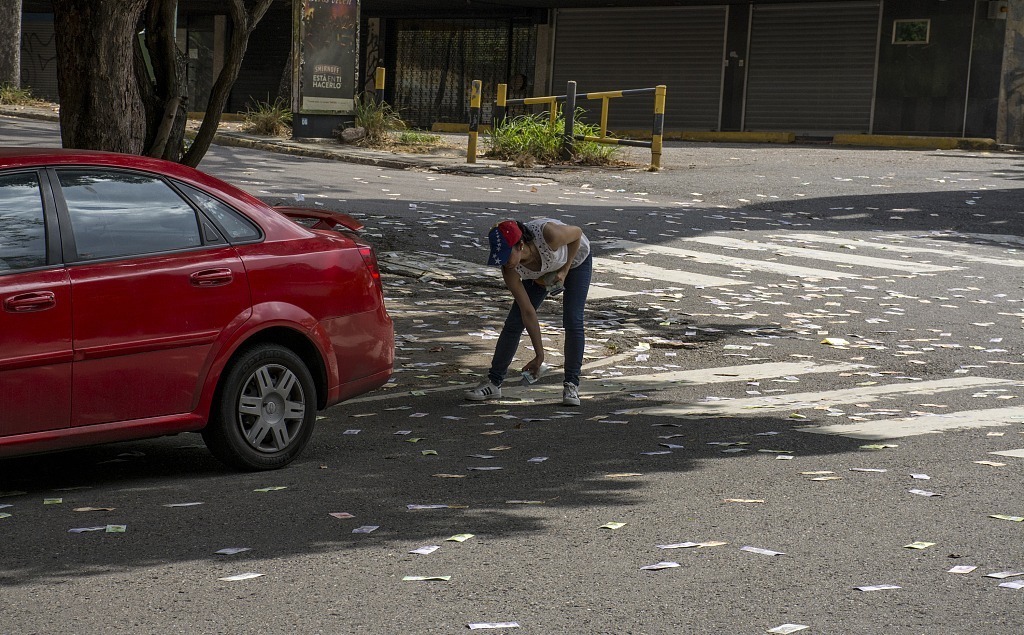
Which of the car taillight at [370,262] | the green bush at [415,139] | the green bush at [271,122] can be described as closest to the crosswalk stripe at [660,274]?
the car taillight at [370,262]

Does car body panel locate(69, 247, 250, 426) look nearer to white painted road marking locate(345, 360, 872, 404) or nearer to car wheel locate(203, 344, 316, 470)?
car wheel locate(203, 344, 316, 470)

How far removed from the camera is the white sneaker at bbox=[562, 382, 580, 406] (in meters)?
7.97

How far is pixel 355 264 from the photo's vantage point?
6.55m

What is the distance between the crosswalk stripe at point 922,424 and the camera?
23.4 ft

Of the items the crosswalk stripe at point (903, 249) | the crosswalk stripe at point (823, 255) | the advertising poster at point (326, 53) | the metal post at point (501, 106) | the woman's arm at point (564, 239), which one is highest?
the advertising poster at point (326, 53)

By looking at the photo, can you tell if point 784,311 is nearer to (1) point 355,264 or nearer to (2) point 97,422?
(1) point 355,264

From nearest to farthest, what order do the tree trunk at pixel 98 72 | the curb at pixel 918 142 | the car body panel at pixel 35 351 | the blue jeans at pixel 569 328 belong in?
the car body panel at pixel 35 351, the blue jeans at pixel 569 328, the tree trunk at pixel 98 72, the curb at pixel 918 142

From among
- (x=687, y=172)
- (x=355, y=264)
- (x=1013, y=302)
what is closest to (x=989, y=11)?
(x=687, y=172)

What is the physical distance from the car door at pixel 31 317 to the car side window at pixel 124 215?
156mm

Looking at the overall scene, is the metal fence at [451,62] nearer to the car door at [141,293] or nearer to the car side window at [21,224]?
the car door at [141,293]

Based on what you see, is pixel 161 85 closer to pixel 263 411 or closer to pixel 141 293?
pixel 263 411

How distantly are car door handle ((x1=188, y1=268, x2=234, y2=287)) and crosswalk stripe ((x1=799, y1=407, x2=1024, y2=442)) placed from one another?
10.5ft

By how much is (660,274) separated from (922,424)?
18.5ft

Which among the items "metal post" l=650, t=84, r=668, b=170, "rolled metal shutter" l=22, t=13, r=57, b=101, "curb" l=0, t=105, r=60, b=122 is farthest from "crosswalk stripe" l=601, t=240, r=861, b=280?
"rolled metal shutter" l=22, t=13, r=57, b=101
